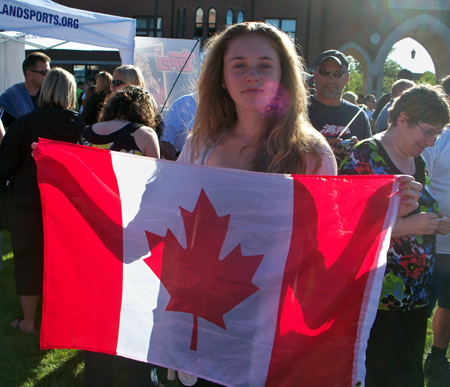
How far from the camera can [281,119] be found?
176 centimetres

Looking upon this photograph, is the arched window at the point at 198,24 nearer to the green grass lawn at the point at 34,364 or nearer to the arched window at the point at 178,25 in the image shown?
the arched window at the point at 178,25

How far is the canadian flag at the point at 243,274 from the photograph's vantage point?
1728mm

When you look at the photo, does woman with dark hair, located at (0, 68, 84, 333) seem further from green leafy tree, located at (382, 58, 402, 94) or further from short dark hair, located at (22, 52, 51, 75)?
green leafy tree, located at (382, 58, 402, 94)

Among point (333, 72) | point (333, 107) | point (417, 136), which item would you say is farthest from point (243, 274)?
point (333, 72)

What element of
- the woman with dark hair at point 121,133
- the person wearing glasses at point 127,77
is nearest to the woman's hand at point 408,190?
the woman with dark hair at point 121,133

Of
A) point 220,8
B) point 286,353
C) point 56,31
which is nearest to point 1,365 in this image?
point 286,353

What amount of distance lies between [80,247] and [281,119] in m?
1.09

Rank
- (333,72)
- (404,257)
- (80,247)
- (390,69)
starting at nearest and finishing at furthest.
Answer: (80,247), (404,257), (333,72), (390,69)

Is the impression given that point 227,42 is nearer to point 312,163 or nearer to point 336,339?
point 312,163

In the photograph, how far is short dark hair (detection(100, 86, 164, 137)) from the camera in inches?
120

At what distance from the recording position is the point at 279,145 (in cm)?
174

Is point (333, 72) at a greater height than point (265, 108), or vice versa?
point (333, 72)

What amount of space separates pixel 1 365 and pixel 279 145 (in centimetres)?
295

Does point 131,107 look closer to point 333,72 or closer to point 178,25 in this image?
point 333,72
